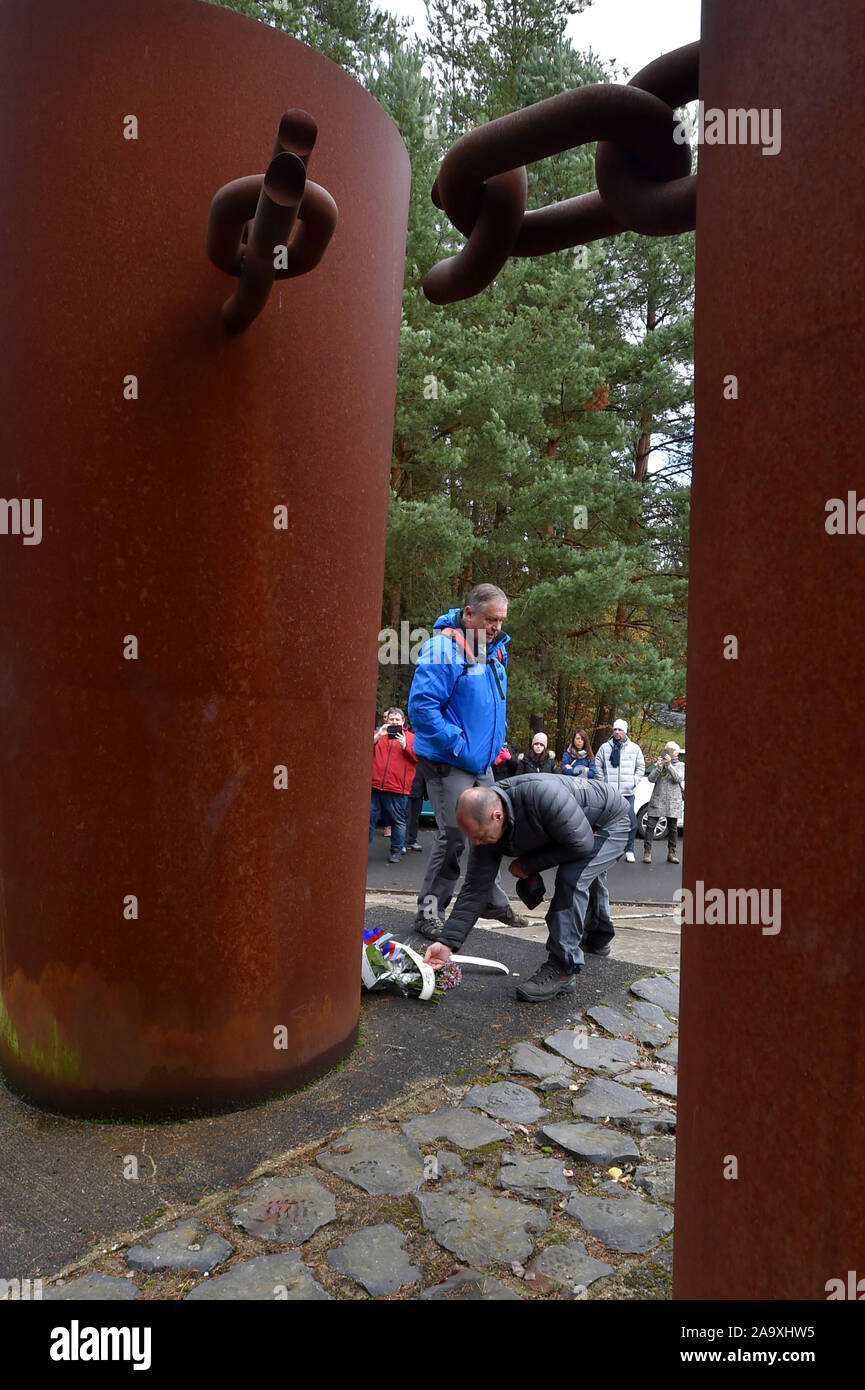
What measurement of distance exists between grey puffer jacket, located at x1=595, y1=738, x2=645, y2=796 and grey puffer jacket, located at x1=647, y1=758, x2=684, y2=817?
27 centimetres

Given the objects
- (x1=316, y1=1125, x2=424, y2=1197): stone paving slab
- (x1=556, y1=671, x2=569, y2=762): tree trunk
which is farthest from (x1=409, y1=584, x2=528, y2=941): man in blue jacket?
(x1=556, y1=671, x2=569, y2=762): tree trunk

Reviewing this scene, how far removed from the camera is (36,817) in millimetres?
3010

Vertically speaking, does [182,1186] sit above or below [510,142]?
below

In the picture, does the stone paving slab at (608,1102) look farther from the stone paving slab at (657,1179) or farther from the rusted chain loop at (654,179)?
the rusted chain loop at (654,179)

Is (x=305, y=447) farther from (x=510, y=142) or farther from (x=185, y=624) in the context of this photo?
(x=510, y=142)

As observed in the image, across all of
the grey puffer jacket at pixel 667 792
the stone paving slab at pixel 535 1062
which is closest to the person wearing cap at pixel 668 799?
the grey puffer jacket at pixel 667 792

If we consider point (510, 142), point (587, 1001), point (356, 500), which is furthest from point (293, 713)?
point (510, 142)

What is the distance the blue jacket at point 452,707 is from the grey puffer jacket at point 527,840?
1.57 feet

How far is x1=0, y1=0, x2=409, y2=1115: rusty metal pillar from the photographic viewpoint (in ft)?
9.38

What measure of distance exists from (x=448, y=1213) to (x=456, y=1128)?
0.51 metres

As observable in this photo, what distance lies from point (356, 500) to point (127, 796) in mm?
1320

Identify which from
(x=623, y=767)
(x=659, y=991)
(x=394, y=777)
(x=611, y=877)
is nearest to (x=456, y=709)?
(x=659, y=991)

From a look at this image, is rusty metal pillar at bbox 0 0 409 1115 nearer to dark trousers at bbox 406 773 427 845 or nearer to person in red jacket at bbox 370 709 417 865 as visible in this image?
person in red jacket at bbox 370 709 417 865

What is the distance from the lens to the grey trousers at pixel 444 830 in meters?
5.11
